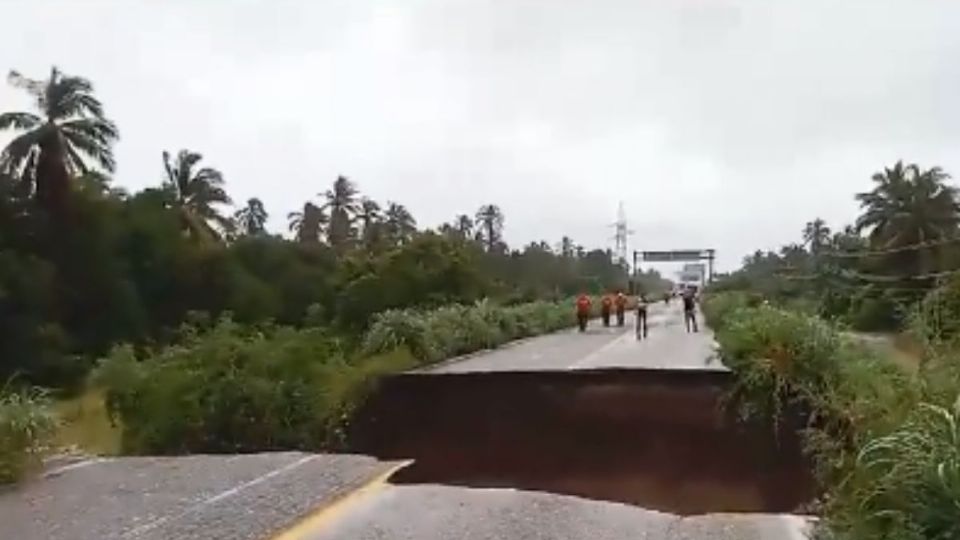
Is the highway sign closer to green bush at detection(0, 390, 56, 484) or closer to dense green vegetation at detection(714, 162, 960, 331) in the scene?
dense green vegetation at detection(714, 162, 960, 331)

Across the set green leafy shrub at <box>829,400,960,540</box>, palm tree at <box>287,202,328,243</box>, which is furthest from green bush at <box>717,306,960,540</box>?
palm tree at <box>287,202,328,243</box>

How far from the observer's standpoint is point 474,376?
2439cm

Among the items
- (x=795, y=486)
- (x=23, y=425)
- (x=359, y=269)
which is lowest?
(x=795, y=486)

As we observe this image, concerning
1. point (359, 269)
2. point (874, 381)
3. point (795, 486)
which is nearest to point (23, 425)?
point (874, 381)

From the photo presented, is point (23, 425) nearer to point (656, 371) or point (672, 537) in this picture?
point (672, 537)

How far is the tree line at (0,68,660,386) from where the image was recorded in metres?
39.2

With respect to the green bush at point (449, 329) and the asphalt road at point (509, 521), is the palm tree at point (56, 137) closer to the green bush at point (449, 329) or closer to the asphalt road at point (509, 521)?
the green bush at point (449, 329)

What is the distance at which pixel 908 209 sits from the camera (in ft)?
155

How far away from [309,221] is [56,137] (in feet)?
105

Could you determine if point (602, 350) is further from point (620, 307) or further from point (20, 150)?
point (20, 150)

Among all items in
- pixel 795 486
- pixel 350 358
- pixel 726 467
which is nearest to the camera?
pixel 795 486

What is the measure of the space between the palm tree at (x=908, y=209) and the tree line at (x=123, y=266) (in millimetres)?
16353

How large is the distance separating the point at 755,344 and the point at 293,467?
9.21m

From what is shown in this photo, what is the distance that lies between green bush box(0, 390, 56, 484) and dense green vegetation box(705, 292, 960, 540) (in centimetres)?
808
